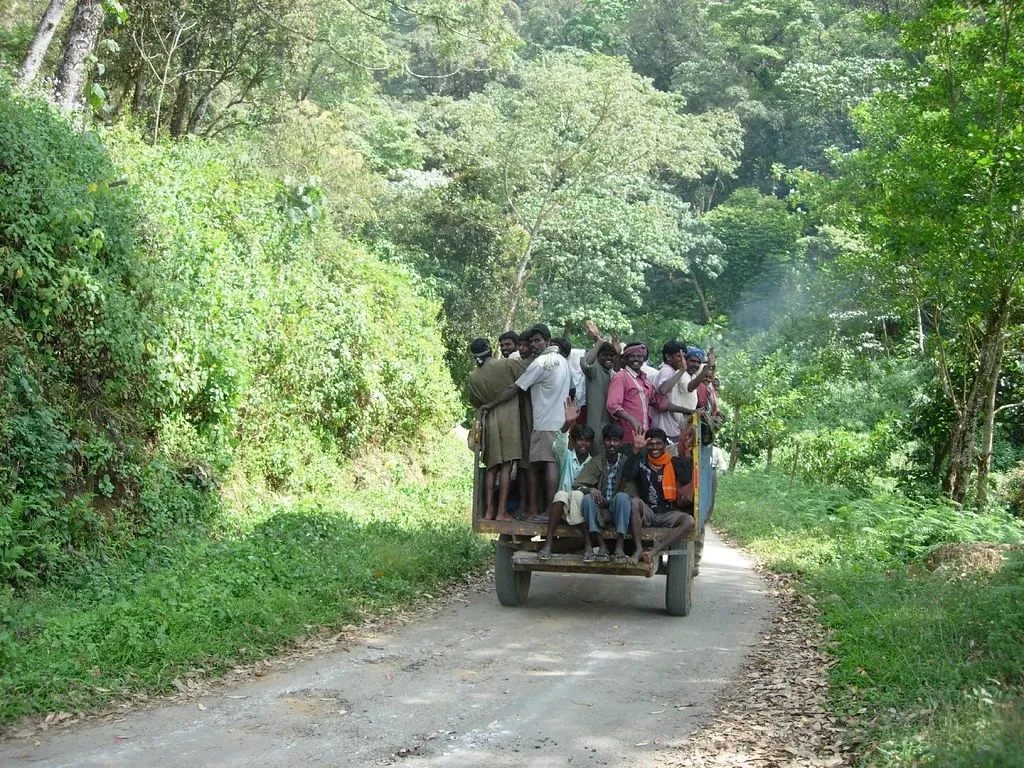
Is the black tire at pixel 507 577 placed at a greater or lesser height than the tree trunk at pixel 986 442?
lesser

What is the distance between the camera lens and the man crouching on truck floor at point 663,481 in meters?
9.52

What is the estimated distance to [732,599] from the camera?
35.7ft

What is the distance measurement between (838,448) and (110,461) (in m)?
17.2

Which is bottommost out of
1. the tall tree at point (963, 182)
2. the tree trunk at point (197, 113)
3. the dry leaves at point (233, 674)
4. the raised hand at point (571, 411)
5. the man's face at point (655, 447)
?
the dry leaves at point (233, 674)

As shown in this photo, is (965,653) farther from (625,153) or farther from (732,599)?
(625,153)

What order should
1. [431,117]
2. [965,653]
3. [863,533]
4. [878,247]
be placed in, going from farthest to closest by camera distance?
[431,117], [878,247], [863,533], [965,653]

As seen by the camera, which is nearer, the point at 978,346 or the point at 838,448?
the point at 978,346

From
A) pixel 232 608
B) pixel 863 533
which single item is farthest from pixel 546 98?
pixel 232 608

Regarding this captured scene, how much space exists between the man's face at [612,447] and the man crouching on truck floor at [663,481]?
169 millimetres

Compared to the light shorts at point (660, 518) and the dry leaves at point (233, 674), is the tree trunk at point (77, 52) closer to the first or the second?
the dry leaves at point (233, 674)

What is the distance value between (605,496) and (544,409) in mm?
1040

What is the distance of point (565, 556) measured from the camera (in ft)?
31.2

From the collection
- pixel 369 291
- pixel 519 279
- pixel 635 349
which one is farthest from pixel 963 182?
pixel 519 279

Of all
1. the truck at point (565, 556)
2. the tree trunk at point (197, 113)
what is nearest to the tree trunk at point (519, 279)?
the tree trunk at point (197, 113)
